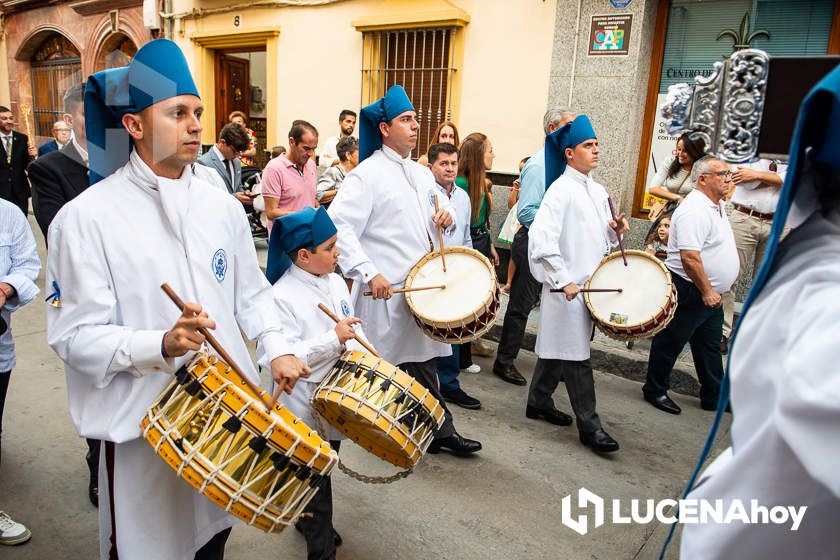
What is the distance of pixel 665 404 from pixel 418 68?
20.4 ft

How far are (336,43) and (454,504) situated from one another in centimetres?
852

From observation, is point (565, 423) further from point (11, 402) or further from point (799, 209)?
point (11, 402)

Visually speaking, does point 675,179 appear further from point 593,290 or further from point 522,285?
point 593,290

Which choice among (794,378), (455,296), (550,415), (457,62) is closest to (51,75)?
(457,62)

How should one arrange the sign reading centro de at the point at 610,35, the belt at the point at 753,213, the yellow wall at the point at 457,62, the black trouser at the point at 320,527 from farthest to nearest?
the yellow wall at the point at 457,62 → the sign reading centro de at the point at 610,35 → the belt at the point at 753,213 → the black trouser at the point at 320,527

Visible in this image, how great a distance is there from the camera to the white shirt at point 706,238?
15.4 ft

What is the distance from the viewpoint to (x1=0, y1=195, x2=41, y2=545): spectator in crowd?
3023 mm

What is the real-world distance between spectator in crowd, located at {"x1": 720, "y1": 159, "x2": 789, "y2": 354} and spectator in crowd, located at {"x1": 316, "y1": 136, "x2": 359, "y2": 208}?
12.9 ft

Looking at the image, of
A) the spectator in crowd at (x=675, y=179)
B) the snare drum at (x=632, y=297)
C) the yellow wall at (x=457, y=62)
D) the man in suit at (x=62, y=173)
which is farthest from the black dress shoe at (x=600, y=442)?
the yellow wall at (x=457, y=62)

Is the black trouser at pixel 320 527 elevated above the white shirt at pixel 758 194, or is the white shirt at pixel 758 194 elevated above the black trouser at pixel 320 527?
the white shirt at pixel 758 194

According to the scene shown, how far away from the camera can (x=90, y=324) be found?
76.4 inches

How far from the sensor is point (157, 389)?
80.7 inches

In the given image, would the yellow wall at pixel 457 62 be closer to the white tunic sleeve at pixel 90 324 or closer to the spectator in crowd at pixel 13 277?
the spectator in crowd at pixel 13 277

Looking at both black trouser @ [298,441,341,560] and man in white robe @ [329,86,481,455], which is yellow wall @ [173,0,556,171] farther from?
black trouser @ [298,441,341,560]
